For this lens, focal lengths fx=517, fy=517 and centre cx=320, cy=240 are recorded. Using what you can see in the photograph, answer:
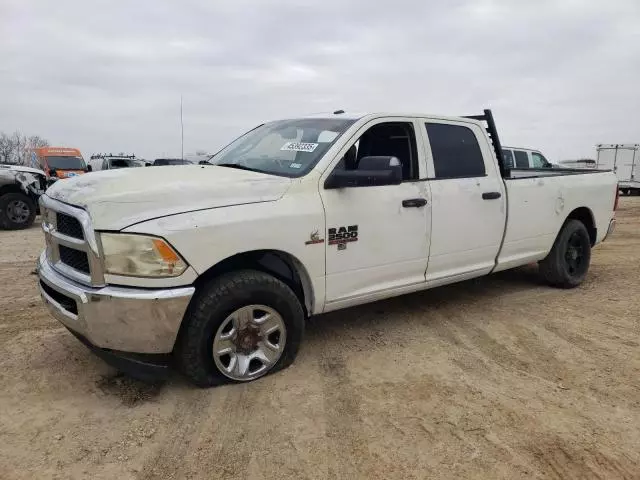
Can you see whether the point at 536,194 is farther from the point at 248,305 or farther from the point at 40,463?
the point at 40,463

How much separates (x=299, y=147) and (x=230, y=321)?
1.46m

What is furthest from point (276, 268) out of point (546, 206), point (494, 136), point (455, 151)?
point (546, 206)

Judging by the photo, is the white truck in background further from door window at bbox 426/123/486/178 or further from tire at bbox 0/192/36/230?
tire at bbox 0/192/36/230

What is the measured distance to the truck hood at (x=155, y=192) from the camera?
295 cm

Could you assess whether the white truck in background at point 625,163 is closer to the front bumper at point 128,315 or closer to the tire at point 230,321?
the tire at point 230,321

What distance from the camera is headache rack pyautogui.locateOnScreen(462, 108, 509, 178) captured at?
16.4ft

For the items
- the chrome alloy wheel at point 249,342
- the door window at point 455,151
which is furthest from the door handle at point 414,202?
the chrome alloy wheel at point 249,342

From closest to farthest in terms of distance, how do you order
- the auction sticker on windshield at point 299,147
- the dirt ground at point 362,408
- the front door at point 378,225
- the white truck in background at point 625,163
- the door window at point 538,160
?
the dirt ground at point 362,408 → the front door at point 378,225 → the auction sticker on windshield at point 299,147 → the door window at point 538,160 → the white truck in background at point 625,163

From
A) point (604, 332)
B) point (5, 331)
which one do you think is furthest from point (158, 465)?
point (604, 332)

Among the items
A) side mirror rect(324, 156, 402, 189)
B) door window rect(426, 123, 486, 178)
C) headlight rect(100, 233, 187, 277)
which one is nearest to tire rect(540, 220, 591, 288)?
door window rect(426, 123, 486, 178)

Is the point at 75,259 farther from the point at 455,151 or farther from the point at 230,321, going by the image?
the point at 455,151

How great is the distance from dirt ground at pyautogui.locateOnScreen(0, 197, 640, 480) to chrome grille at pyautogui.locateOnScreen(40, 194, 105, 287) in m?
0.81

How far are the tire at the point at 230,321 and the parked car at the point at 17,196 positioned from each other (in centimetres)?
986

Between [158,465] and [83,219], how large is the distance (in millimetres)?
1418
